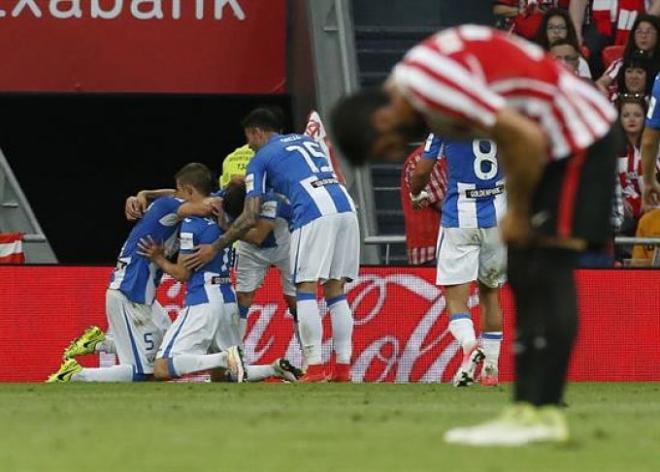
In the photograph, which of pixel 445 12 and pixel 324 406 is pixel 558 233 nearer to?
pixel 324 406

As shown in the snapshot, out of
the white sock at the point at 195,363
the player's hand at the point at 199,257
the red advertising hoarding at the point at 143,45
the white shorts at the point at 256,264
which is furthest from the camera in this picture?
the red advertising hoarding at the point at 143,45

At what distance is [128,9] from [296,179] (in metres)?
5.09

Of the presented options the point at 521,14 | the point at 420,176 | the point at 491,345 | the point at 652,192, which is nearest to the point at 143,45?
the point at 521,14

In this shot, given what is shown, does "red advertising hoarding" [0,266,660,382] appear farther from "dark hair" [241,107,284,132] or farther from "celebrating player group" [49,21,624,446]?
"dark hair" [241,107,284,132]

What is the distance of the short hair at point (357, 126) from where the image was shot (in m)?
7.28

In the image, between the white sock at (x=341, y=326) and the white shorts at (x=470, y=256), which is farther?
the white sock at (x=341, y=326)

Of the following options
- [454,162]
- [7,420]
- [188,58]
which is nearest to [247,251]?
[454,162]

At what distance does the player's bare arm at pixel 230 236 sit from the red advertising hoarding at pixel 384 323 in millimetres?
964

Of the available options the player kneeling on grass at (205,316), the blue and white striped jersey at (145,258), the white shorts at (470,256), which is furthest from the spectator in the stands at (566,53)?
the blue and white striped jersey at (145,258)

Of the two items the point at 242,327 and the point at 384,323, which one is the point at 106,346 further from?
the point at 384,323

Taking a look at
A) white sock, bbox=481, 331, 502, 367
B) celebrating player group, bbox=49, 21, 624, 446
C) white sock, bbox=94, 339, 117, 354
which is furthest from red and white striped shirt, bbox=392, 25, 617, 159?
white sock, bbox=94, 339, 117, 354

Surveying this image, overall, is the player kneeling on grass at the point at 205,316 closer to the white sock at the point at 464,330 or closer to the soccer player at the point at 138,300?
the soccer player at the point at 138,300

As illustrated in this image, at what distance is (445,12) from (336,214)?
5.38 metres

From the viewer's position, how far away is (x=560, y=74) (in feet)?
24.9
